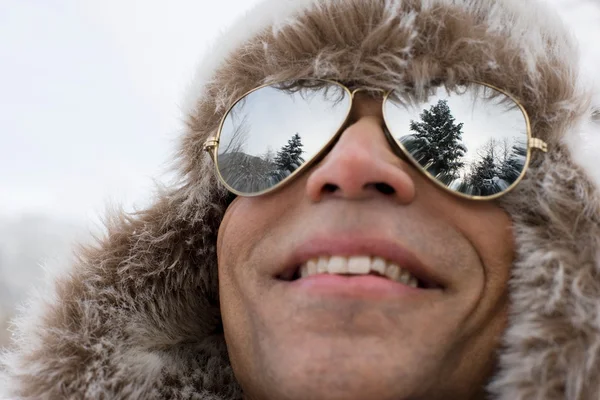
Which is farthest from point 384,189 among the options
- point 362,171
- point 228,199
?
point 228,199

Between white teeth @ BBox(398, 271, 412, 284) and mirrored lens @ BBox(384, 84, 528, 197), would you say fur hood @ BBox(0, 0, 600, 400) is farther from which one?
white teeth @ BBox(398, 271, 412, 284)

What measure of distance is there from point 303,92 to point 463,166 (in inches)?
13.1

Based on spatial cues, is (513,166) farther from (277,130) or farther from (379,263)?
(277,130)

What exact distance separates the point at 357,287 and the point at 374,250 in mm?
70

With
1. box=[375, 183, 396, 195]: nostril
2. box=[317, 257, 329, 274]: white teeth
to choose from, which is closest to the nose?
box=[375, 183, 396, 195]: nostril

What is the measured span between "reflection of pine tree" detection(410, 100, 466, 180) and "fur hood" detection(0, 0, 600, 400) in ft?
0.25

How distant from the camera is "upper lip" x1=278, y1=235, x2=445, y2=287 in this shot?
37.2 inches

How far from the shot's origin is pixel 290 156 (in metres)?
1.05

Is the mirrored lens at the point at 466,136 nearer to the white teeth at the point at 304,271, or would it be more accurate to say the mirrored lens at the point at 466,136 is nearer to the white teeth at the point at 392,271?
the white teeth at the point at 392,271

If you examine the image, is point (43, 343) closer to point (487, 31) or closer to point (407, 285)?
point (407, 285)

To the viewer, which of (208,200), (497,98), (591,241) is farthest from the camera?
(208,200)

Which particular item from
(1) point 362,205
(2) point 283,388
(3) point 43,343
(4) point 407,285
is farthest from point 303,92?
(3) point 43,343

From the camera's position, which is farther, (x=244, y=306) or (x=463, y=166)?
(x=244, y=306)

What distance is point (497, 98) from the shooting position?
1.01 meters
